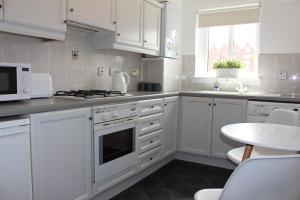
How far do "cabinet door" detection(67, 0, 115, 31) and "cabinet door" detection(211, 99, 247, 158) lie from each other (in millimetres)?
1578

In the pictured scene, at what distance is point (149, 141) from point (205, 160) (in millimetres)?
972

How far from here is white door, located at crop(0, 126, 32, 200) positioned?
1430 mm

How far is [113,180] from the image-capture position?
234cm

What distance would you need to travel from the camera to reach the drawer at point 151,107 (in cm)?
269

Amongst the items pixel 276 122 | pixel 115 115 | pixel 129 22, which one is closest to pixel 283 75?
pixel 276 122

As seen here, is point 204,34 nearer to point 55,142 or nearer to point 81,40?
point 81,40

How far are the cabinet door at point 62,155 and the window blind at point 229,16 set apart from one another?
99.7 inches

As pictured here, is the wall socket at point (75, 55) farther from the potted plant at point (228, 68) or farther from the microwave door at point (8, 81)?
the potted plant at point (228, 68)

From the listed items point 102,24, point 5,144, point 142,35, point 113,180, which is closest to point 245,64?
point 142,35

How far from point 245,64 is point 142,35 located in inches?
62.8

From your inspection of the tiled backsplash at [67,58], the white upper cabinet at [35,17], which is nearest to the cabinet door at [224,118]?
the tiled backsplash at [67,58]

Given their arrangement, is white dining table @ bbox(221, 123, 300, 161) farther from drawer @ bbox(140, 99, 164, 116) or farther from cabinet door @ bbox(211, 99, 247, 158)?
cabinet door @ bbox(211, 99, 247, 158)

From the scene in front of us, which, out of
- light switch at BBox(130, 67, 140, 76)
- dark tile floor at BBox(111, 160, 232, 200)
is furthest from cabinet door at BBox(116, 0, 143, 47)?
dark tile floor at BBox(111, 160, 232, 200)

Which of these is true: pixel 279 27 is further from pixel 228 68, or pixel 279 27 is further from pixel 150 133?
pixel 150 133
